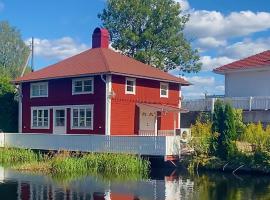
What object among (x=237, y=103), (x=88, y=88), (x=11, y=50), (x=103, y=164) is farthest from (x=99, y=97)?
(x=11, y=50)

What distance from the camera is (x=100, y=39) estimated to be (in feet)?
124

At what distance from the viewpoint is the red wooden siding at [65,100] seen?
3247 centimetres

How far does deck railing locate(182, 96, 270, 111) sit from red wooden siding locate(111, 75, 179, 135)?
1760 millimetres

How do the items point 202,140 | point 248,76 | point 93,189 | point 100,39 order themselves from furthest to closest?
point 100,39 < point 248,76 < point 202,140 < point 93,189

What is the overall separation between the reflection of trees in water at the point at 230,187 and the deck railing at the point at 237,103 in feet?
26.6

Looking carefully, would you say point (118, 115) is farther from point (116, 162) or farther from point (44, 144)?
point (116, 162)

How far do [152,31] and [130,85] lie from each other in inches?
754

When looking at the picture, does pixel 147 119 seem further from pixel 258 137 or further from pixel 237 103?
pixel 258 137

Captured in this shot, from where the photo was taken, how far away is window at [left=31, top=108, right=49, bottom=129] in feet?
117

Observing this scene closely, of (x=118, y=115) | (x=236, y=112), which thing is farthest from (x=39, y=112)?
(x=236, y=112)

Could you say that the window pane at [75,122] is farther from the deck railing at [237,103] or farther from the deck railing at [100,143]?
the deck railing at [237,103]

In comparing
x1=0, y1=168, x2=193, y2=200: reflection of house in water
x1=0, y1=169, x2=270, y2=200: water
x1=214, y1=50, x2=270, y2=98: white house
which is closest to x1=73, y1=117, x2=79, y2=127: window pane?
x1=0, y1=169, x2=270, y2=200: water

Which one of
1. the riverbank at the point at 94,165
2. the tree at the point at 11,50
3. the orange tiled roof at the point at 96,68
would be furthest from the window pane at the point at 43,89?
the tree at the point at 11,50

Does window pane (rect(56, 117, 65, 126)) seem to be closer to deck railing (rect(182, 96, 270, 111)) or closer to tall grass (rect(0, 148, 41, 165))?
tall grass (rect(0, 148, 41, 165))
